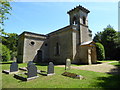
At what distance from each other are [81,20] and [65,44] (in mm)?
6897

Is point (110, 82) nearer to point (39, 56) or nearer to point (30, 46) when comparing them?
point (30, 46)

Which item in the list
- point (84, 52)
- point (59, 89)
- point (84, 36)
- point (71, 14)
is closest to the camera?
point (59, 89)

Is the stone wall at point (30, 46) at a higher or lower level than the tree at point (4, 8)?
lower

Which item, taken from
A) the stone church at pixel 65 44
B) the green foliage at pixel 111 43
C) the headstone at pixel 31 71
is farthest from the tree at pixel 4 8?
the green foliage at pixel 111 43

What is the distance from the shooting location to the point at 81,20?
1930 cm

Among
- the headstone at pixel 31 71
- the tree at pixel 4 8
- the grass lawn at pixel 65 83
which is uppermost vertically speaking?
the tree at pixel 4 8

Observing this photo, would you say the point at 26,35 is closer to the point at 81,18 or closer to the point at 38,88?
the point at 81,18

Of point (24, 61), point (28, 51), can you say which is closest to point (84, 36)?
point (28, 51)

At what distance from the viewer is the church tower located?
61.1 feet

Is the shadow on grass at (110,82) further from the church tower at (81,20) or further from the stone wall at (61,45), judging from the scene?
the church tower at (81,20)

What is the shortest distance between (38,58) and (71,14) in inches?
543

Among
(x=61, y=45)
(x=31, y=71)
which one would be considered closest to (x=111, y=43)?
(x=61, y=45)

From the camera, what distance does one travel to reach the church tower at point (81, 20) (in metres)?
18.6

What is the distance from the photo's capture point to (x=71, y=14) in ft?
68.6
